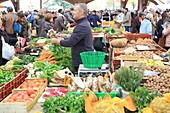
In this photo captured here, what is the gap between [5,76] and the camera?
15.8 feet

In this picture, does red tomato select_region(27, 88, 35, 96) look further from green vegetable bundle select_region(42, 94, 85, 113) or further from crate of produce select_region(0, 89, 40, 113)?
green vegetable bundle select_region(42, 94, 85, 113)

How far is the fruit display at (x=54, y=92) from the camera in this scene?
3.84 meters

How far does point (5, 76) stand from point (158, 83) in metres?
2.37

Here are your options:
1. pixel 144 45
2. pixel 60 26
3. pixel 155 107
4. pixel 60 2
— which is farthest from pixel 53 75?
pixel 60 2

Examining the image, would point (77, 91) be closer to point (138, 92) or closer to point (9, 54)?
point (138, 92)

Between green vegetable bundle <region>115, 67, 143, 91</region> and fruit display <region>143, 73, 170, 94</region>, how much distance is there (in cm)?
21

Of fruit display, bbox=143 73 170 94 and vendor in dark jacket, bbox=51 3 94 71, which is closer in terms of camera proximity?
fruit display, bbox=143 73 170 94

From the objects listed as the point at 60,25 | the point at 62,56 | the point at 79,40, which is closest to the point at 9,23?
the point at 60,25

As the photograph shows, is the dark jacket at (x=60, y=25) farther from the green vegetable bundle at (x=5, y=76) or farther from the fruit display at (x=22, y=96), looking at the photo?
the fruit display at (x=22, y=96)

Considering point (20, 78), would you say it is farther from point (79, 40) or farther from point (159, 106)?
point (159, 106)

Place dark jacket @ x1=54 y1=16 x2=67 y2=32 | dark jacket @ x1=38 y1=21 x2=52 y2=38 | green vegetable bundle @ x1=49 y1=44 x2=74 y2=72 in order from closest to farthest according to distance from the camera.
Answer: green vegetable bundle @ x1=49 y1=44 x2=74 y2=72
dark jacket @ x1=38 y1=21 x2=52 y2=38
dark jacket @ x1=54 y1=16 x2=67 y2=32

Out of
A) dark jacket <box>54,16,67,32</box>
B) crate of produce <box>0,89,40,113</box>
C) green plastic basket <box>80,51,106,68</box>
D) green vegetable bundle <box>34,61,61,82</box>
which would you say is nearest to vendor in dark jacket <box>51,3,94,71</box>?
green plastic basket <box>80,51,106,68</box>

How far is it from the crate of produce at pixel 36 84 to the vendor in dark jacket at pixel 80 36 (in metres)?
0.68

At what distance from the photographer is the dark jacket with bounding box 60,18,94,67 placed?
15.7 feet
